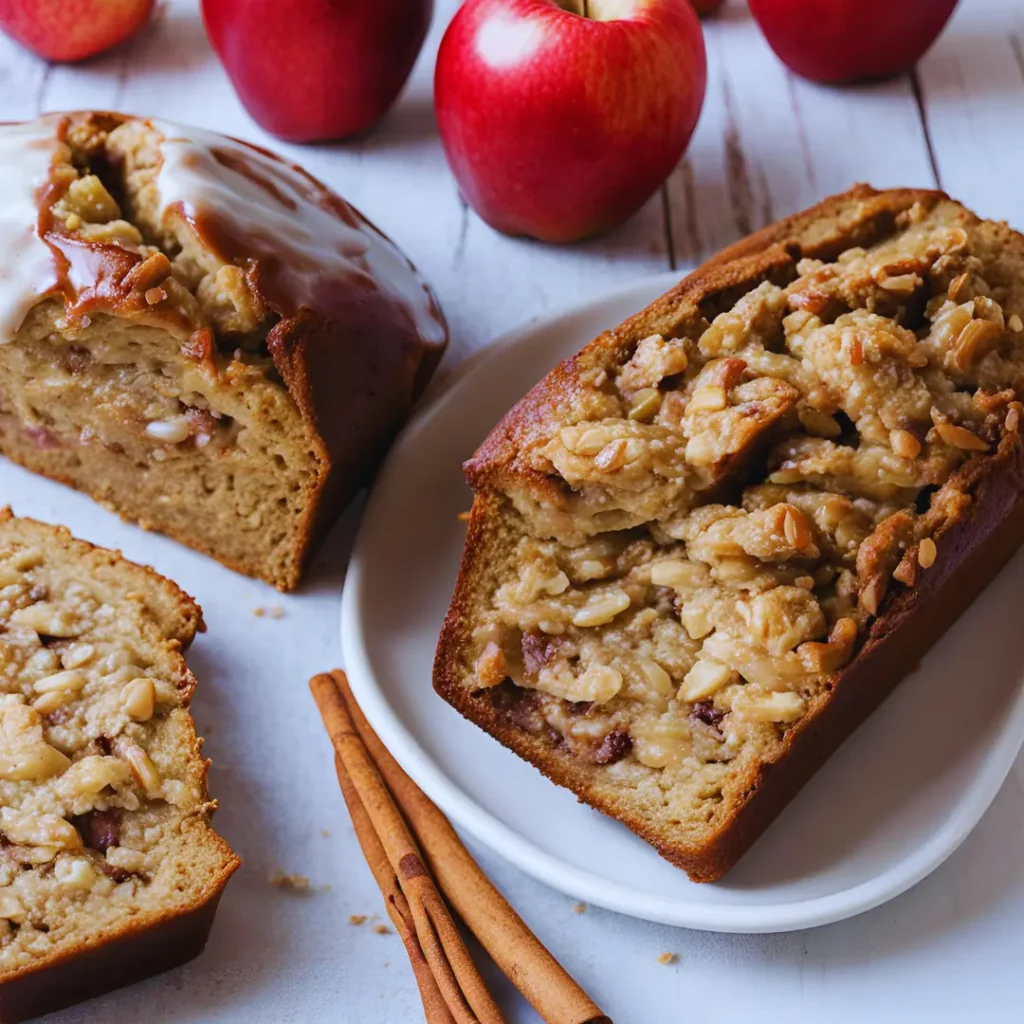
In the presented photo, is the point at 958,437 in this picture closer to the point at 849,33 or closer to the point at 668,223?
the point at 668,223

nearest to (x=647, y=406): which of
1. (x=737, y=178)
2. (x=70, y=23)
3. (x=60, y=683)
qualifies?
(x=60, y=683)

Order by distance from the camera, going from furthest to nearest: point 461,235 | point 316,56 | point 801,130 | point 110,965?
point 801,130 < point 461,235 < point 316,56 < point 110,965

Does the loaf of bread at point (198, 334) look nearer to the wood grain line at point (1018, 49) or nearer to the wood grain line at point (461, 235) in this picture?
the wood grain line at point (461, 235)

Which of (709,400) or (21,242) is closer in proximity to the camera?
(709,400)

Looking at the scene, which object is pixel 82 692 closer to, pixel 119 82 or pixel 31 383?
pixel 31 383

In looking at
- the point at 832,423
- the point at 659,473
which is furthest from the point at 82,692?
the point at 832,423

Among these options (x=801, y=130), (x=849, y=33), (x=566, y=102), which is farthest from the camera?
(x=801, y=130)

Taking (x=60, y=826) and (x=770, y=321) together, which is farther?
(x=770, y=321)
